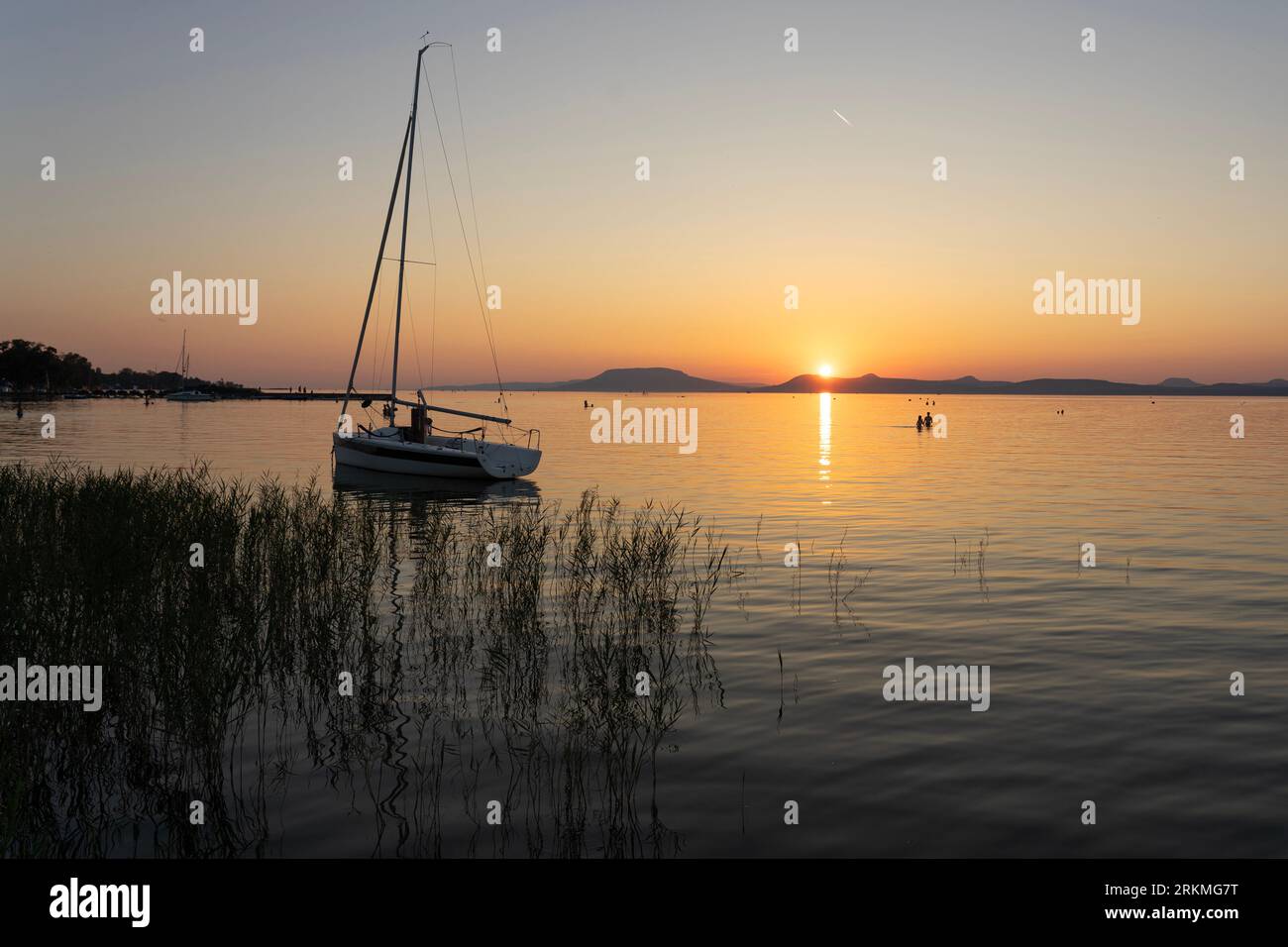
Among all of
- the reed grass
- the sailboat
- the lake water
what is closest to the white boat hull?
the sailboat

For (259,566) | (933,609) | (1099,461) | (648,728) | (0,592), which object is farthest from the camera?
(1099,461)

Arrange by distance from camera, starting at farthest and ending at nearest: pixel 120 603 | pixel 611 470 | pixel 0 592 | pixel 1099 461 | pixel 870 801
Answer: pixel 1099 461, pixel 611 470, pixel 120 603, pixel 0 592, pixel 870 801

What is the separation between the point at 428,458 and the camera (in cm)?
4356

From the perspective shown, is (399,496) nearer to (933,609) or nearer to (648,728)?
(933,609)

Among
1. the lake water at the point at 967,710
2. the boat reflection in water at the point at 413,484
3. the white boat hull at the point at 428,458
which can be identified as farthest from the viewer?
the white boat hull at the point at 428,458

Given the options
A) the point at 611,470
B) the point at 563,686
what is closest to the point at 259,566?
the point at 563,686

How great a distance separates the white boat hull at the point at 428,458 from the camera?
43500mm

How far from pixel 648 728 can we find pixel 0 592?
845 cm

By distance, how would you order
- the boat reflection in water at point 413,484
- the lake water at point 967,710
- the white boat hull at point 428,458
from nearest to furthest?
the lake water at point 967,710
the boat reflection in water at point 413,484
the white boat hull at point 428,458

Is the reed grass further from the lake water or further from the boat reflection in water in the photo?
the boat reflection in water

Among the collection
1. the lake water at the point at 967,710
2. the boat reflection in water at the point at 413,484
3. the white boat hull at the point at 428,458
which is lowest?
the lake water at the point at 967,710

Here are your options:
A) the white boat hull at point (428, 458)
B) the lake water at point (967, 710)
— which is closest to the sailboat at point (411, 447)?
the white boat hull at point (428, 458)

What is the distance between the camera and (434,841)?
8.54 meters

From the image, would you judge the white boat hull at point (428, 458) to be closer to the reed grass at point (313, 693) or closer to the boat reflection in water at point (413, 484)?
the boat reflection in water at point (413, 484)
